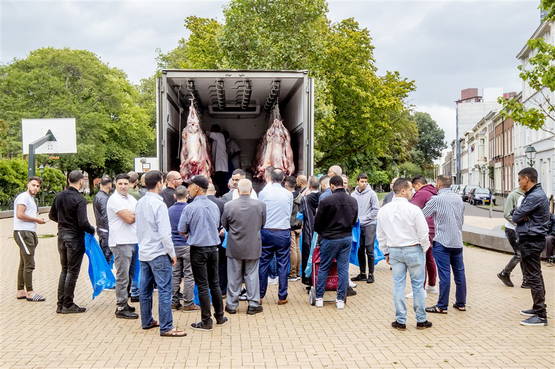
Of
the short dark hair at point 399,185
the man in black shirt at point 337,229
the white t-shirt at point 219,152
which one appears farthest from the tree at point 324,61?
the short dark hair at point 399,185

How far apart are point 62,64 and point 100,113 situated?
15.2ft

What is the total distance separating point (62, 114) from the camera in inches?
1682

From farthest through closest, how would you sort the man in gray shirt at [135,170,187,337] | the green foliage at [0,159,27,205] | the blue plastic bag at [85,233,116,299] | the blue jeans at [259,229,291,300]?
1. the green foliage at [0,159,27,205]
2. the blue jeans at [259,229,291,300]
3. the blue plastic bag at [85,233,116,299]
4. the man in gray shirt at [135,170,187,337]

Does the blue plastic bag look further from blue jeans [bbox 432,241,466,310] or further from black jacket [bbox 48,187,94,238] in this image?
blue jeans [bbox 432,241,466,310]

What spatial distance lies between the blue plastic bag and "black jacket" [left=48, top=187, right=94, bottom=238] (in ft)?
1.01

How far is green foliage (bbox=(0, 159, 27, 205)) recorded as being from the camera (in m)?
28.3

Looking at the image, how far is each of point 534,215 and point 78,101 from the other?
142ft

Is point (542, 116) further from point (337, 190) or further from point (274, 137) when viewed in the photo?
point (337, 190)

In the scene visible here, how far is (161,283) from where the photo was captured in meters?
6.48

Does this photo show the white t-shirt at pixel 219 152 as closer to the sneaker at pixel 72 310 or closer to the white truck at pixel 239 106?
the white truck at pixel 239 106

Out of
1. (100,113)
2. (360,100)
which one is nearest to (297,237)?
(360,100)

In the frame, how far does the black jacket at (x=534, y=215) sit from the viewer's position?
278 inches

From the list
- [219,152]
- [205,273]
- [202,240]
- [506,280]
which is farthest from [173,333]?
[219,152]

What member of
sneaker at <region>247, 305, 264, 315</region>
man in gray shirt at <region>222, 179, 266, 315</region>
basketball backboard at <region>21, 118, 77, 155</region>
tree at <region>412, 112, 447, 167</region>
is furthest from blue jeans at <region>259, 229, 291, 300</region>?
tree at <region>412, 112, 447, 167</region>
